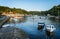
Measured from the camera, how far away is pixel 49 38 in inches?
1492

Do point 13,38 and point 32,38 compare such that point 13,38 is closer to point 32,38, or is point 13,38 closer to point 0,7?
point 32,38

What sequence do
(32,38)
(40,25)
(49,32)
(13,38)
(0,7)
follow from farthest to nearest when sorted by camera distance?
(0,7), (40,25), (49,32), (32,38), (13,38)

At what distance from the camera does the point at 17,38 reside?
31.0 meters

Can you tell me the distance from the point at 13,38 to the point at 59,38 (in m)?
12.9

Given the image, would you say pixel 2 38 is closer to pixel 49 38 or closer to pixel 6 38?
pixel 6 38

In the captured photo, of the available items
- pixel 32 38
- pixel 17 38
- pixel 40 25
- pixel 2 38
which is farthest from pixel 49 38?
pixel 40 25

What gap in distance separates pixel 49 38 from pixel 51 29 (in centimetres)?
758

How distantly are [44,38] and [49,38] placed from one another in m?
1.29

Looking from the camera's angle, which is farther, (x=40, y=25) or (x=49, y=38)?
(x=40, y=25)

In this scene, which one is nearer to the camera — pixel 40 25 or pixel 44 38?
pixel 44 38

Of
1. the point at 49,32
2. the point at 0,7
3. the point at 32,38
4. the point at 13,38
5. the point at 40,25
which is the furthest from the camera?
the point at 0,7

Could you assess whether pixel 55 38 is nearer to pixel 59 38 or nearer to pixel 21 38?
pixel 59 38

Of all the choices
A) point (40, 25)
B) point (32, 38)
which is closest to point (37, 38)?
point (32, 38)

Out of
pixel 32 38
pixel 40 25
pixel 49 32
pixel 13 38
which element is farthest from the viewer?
pixel 40 25
